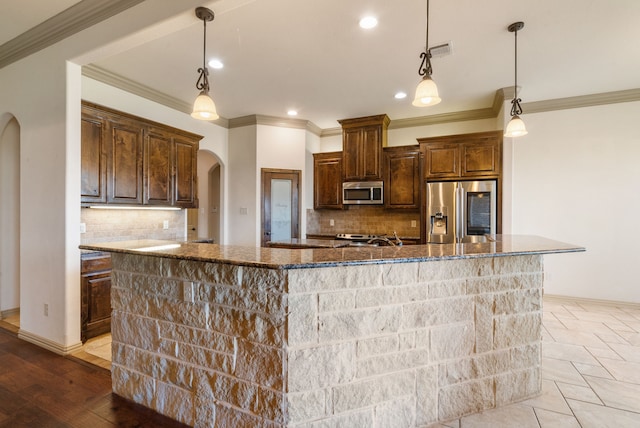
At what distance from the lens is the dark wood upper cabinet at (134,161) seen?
10.1 feet

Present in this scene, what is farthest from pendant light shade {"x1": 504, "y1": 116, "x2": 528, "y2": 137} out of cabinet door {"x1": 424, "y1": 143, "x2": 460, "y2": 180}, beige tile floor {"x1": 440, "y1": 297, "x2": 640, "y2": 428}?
beige tile floor {"x1": 440, "y1": 297, "x2": 640, "y2": 428}

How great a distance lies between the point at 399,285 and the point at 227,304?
934 millimetres

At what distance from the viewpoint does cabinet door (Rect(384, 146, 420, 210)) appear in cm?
503

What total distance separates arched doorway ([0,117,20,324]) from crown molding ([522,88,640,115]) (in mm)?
6798

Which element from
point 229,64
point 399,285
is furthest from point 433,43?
point 399,285

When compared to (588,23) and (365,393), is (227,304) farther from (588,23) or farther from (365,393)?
(588,23)

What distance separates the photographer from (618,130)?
13.2ft

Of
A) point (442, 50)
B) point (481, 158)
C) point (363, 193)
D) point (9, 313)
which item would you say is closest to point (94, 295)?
point (9, 313)

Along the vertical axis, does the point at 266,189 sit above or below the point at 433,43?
below

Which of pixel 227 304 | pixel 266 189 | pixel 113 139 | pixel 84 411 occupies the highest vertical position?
pixel 113 139

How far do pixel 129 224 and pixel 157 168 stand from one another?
819 millimetres

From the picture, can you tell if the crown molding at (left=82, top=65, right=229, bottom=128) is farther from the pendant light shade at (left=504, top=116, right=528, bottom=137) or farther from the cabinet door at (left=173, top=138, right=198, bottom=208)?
the pendant light shade at (left=504, top=116, right=528, bottom=137)

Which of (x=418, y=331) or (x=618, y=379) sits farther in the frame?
(x=618, y=379)

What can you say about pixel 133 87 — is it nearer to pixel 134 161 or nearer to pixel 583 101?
pixel 134 161
